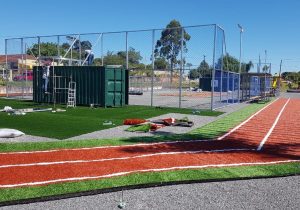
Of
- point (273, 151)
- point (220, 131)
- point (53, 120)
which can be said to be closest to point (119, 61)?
point (53, 120)

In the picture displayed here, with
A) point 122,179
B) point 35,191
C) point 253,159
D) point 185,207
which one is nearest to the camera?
point 185,207

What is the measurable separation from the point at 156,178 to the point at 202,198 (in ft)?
3.90

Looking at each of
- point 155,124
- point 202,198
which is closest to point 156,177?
point 202,198

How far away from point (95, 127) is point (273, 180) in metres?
7.62

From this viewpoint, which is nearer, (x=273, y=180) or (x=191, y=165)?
(x=273, y=180)

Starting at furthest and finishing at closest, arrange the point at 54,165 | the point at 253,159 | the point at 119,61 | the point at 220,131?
the point at 119,61 → the point at 220,131 → the point at 253,159 → the point at 54,165

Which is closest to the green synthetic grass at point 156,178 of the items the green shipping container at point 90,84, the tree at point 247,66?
the green shipping container at point 90,84

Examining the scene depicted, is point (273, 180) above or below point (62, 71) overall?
below

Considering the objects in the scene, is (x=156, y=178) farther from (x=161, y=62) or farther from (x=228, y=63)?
(x=228, y=63)

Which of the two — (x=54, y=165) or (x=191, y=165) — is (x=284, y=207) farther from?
(x=54, y=165)

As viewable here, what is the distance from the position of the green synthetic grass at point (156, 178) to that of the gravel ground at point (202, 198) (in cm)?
27

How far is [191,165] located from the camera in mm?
7848

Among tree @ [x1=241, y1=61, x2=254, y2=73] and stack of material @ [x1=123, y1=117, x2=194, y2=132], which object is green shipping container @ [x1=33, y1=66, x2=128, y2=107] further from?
tree @ [x1=241, y1=61, x2=254, y2=73]

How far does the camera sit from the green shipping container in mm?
21453
